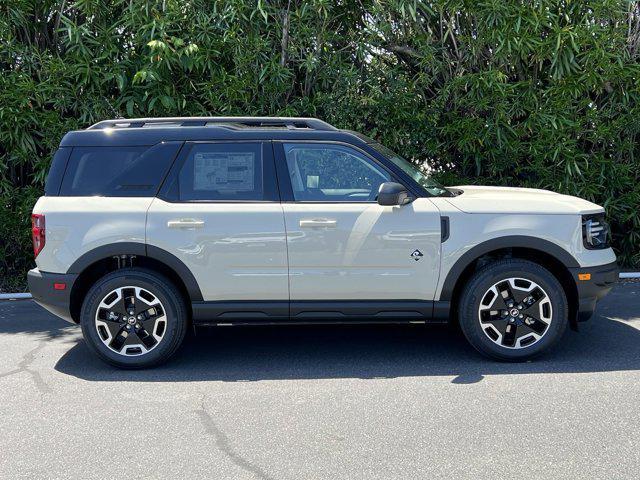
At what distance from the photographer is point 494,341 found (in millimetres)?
5445

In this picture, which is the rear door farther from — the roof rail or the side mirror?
the side mirror

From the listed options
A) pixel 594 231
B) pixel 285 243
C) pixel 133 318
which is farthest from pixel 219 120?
pixel 594 231

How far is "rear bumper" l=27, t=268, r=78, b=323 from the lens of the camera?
5.46 metres

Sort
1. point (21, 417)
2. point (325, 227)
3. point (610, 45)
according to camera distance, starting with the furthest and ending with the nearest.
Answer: point (610, 45) < point (325, 227) < point (21, 417)

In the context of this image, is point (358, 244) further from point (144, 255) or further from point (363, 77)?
point (363, 77)

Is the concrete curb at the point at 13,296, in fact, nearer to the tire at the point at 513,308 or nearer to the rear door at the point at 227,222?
the rear door at the point at 227,222

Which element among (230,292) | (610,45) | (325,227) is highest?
(610,45)

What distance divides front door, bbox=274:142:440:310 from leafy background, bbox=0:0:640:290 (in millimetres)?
3078

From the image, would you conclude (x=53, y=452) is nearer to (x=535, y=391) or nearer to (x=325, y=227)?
(x=325, y=227)

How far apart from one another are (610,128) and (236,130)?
194 inches

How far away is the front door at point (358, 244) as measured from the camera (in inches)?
210

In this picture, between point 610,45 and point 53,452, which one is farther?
point 610,45

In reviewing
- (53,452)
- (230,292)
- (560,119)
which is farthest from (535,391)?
(560,119)

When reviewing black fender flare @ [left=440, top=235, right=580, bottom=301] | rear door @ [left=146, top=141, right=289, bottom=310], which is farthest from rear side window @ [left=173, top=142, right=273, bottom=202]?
black fender flare @ [left=440, top=235, right=580, bottom=301]
